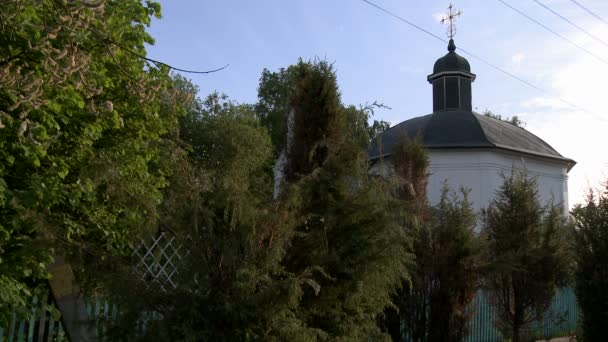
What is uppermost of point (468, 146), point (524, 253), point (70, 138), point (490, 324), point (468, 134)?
point (468, 134)

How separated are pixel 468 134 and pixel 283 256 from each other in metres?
23.6

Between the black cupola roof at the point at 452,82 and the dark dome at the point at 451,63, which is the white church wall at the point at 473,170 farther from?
the dark dome at the point at 451,63

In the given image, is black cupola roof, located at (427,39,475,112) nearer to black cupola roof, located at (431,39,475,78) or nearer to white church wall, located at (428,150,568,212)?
black cupola roof, located at (431,39,475,78)

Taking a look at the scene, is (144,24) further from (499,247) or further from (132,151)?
(499,247)

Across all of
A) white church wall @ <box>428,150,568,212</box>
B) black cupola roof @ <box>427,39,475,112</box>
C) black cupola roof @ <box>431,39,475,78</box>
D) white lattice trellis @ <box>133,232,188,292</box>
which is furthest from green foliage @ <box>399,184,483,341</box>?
black cupola roof @ <box>431,39,475,78</box>

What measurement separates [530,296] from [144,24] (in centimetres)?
776

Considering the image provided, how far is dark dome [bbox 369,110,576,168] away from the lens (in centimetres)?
2672

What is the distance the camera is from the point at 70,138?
21.2 feet

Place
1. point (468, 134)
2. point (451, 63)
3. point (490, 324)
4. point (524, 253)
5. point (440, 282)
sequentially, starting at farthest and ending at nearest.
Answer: point (451, 63)
point (468, 134)
point (490, 324)
point (524, 253)
point (440, 282)

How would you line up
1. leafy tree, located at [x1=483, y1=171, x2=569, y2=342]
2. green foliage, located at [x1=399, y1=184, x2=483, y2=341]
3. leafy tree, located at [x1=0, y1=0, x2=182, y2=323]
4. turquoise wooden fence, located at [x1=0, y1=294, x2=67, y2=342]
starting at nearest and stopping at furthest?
leafy tree, located at [x1=0, y1=0, x2=182, y2=323]
turquoise wooden fence, located at [x1=0, y1=294, x2=67, y2=342]
green foliage, located at [x1=399, y1=184, x2=483, y2=341]
leafy tree, located at [x1=483, y1=171, x2=569, y2=342]

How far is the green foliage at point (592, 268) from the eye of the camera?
10.7 meters

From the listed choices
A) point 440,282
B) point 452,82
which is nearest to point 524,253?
point 440,282

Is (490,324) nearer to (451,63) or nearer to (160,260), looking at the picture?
(160,260)

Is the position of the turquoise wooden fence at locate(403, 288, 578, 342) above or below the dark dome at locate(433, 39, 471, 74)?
below
